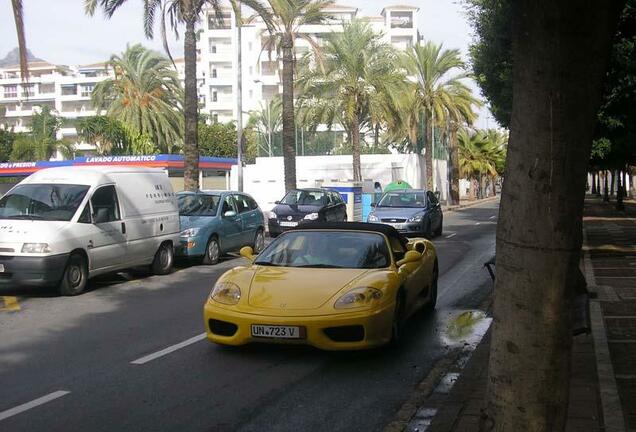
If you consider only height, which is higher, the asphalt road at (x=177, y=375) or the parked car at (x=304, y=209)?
the parked car at (x=304, y=209)

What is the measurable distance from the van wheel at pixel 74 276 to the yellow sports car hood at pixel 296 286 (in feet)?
15.2

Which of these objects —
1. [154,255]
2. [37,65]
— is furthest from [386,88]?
[37,65]

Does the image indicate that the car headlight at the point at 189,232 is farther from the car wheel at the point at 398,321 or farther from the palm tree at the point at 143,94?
the palm tree at the point at 143,94

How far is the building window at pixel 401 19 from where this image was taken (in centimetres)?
9306

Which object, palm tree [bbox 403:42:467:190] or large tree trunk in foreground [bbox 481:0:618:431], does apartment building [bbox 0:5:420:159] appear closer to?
palm tree [bbox 403:42:467:190]

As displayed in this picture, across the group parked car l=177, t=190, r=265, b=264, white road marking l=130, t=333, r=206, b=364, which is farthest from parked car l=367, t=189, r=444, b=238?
white road marking l=130, t=333, r=206, b=364

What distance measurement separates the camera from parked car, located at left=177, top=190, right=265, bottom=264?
15219 millimetres

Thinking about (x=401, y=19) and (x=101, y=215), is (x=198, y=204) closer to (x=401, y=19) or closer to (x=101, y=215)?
(x=101, y=215)

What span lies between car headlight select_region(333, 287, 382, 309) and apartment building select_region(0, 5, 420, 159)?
68527mm

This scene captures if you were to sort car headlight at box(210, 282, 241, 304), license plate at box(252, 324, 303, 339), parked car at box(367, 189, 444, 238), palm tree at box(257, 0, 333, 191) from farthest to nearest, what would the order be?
palm tree at box(257, 0, 333, 191) → parked car at box(367, 189, 444, 238) → car headlight at box(210, 282, 241, 304) → license plate at box(252, 324, 303, 339)

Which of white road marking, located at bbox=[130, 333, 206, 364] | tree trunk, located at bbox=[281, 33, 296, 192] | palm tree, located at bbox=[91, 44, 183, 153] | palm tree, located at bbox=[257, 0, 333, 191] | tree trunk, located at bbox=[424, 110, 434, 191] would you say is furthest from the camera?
tree trunk, located at bbox=[424, 110, 434, 191]

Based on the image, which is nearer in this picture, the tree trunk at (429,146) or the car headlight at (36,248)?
the car headlight at (36,248)

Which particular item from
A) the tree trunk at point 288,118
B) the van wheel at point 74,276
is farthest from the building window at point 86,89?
the van wheel at point 74,276

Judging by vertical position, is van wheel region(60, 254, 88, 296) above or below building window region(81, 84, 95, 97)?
below
